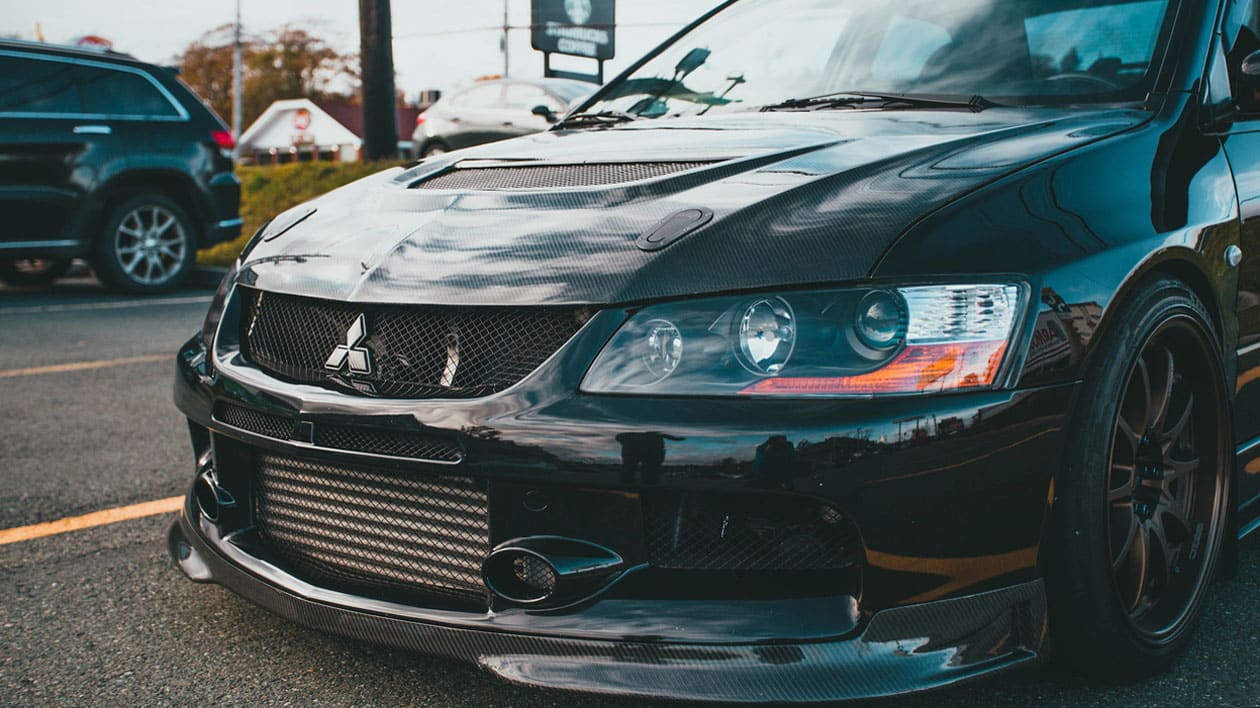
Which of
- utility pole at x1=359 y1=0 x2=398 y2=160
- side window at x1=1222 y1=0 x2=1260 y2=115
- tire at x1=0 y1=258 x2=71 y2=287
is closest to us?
side window at x1=1222 y1=0 x2=1260 y2=115

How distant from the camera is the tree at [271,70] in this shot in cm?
6381

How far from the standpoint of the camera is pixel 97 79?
29.0ft

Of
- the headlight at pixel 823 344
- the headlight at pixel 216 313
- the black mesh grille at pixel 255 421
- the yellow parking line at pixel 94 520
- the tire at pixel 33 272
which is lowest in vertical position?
the tire at pixel 33 272

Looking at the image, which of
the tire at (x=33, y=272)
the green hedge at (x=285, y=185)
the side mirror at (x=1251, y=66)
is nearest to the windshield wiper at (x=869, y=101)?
the side mirror at (x=1251, y=66)

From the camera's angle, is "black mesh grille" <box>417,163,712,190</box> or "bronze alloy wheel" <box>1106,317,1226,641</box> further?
"black mesh grille" <box>417,163,712,190</box>

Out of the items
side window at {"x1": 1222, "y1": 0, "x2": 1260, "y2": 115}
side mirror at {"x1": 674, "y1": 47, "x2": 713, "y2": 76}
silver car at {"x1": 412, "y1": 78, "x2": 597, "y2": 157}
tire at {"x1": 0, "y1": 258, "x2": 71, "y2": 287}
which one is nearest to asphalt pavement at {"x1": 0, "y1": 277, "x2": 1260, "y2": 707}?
side window at {"x1": 1222, "y1": 0, "x2": 1260, "y2": 115}

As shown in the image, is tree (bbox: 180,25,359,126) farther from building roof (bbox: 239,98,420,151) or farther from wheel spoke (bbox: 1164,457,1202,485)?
wheel spoke (bbox: 1164,457,1202,485)

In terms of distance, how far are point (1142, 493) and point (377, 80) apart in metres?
12.7

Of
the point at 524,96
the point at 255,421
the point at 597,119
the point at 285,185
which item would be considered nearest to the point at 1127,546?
the point at 255,421

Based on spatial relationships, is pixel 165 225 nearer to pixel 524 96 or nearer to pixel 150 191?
pixel 150 191

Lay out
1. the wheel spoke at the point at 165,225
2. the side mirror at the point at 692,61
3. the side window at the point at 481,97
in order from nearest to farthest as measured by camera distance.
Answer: the side mirror at the point at 692,61 → the wheel spoke at the point at 165,225 → the side window at the point at 481,97

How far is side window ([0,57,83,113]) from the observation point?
841cm

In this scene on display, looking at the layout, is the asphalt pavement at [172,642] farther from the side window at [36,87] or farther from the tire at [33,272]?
the tire at [33,272]

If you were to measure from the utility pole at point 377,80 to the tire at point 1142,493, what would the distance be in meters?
12.4
